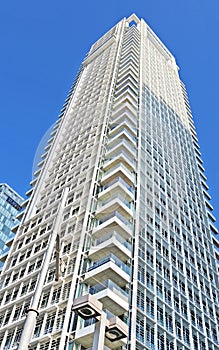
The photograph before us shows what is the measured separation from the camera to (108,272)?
22.2 m

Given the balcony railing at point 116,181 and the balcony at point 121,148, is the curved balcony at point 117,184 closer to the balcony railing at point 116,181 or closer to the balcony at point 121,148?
the balcony railing at point 116,181

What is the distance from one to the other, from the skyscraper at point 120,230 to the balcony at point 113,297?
60 millimetres

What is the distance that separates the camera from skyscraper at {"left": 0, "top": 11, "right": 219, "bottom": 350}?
20.7 m

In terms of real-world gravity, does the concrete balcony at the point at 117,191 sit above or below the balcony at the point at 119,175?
below

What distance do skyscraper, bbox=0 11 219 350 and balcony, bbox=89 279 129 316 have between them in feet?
0.20

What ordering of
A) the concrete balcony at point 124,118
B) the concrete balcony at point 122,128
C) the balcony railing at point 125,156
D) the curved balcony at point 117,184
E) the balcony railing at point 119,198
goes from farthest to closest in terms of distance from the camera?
the concrete balcony at point 124,118
the concrete balcony at point 122,128
the balcony railing at point 125,156
the curved balcony at point 117,184
the balcony railing at point 119,198

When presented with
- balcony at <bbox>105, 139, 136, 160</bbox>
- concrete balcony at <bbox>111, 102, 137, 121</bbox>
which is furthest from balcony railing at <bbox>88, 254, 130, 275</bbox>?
concrete balcony at <bbox>111, 102, 137, 121</bbox>

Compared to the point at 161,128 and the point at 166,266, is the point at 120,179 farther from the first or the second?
the point at 161,128

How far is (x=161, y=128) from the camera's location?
1703 inches

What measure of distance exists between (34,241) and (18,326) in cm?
711

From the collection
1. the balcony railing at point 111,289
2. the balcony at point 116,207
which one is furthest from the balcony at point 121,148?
the balcony railing at point 111,289

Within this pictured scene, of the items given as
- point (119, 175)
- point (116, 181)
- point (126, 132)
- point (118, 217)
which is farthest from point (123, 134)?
point (118, 217)

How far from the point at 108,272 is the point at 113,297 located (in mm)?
1747

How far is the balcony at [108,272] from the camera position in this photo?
2216 centimetres
